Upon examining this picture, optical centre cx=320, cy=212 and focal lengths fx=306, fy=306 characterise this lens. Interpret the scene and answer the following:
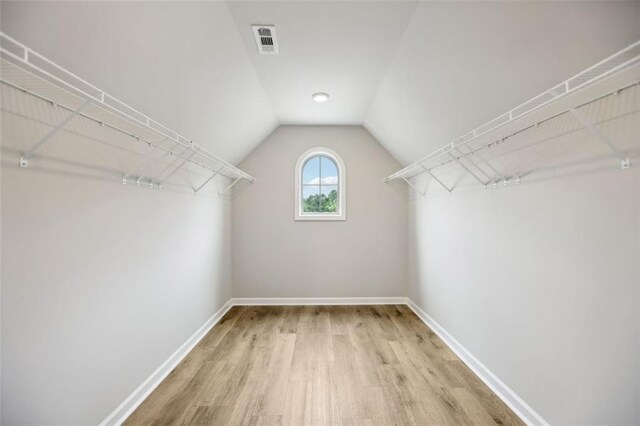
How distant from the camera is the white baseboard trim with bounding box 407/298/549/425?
169 cm

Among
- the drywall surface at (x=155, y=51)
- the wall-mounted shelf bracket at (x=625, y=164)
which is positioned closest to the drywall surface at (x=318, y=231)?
the drywall surface at (x=155, y=51)

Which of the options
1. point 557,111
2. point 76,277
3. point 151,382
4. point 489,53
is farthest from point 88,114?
point 557,111

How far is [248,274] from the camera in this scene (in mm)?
4078

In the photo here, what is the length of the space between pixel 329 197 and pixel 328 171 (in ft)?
1.19

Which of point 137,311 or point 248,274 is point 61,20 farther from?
point 248,274

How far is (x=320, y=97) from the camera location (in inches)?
122

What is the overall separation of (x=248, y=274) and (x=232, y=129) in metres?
1.97

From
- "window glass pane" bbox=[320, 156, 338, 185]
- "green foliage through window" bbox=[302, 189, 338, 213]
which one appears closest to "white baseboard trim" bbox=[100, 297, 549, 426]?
"green foliage through window" bbox=[302, 189, 338, 213]

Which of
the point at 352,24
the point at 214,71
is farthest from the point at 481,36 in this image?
the point at 214,71

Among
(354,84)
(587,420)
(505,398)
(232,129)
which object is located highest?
(354,84)

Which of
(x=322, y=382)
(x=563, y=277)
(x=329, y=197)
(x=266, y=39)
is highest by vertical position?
(x=266, y=39)

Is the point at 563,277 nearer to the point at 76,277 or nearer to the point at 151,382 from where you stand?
the point at 76,277

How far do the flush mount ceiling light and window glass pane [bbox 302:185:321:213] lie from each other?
4.49ft

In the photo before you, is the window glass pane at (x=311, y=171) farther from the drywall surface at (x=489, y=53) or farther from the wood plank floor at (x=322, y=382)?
the wood plank floor at (x=322, y=382)
